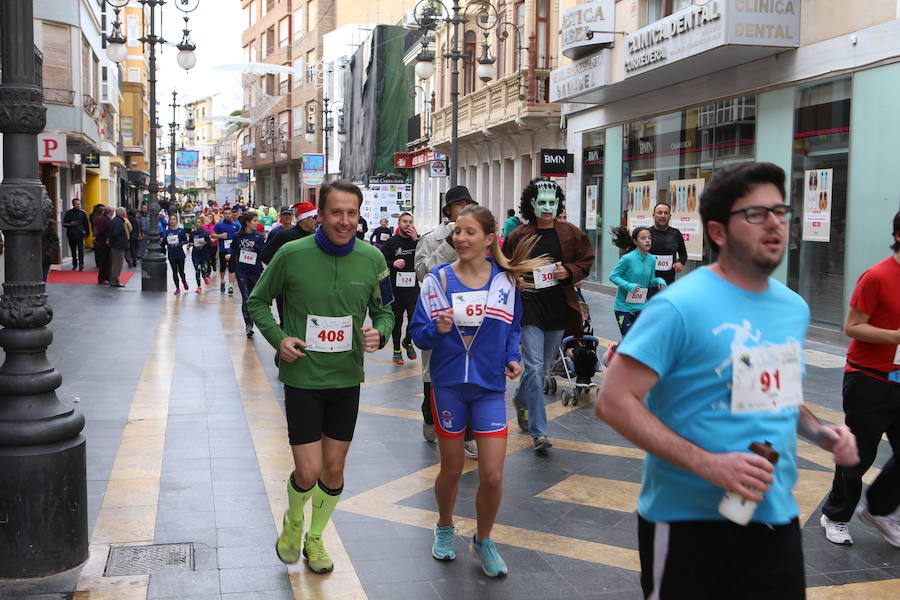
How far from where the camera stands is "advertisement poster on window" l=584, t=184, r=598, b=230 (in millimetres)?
23663

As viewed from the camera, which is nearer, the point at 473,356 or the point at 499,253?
the point at 473,356

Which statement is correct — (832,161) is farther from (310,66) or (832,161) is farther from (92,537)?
(310,66)

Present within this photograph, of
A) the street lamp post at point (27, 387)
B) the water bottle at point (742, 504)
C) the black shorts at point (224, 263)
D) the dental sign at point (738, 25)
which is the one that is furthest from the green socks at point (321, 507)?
the black shorts at point (224, 263)

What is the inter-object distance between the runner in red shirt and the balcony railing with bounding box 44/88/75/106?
2513 cm

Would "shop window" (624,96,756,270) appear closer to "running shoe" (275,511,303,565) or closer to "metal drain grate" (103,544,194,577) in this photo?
"running shoe" (275,511,303,565)

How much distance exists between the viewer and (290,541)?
15.6 ft

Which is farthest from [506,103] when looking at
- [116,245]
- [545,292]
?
[545,292]

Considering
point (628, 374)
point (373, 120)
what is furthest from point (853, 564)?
point (373, 120)

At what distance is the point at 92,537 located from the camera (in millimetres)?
5145

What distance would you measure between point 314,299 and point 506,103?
25.7 m

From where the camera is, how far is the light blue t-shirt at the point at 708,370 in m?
2.56

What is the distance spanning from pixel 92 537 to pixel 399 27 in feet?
166

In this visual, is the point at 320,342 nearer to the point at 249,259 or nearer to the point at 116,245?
the point at 249,259

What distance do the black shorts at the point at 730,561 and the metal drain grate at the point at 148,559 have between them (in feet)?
9.38
